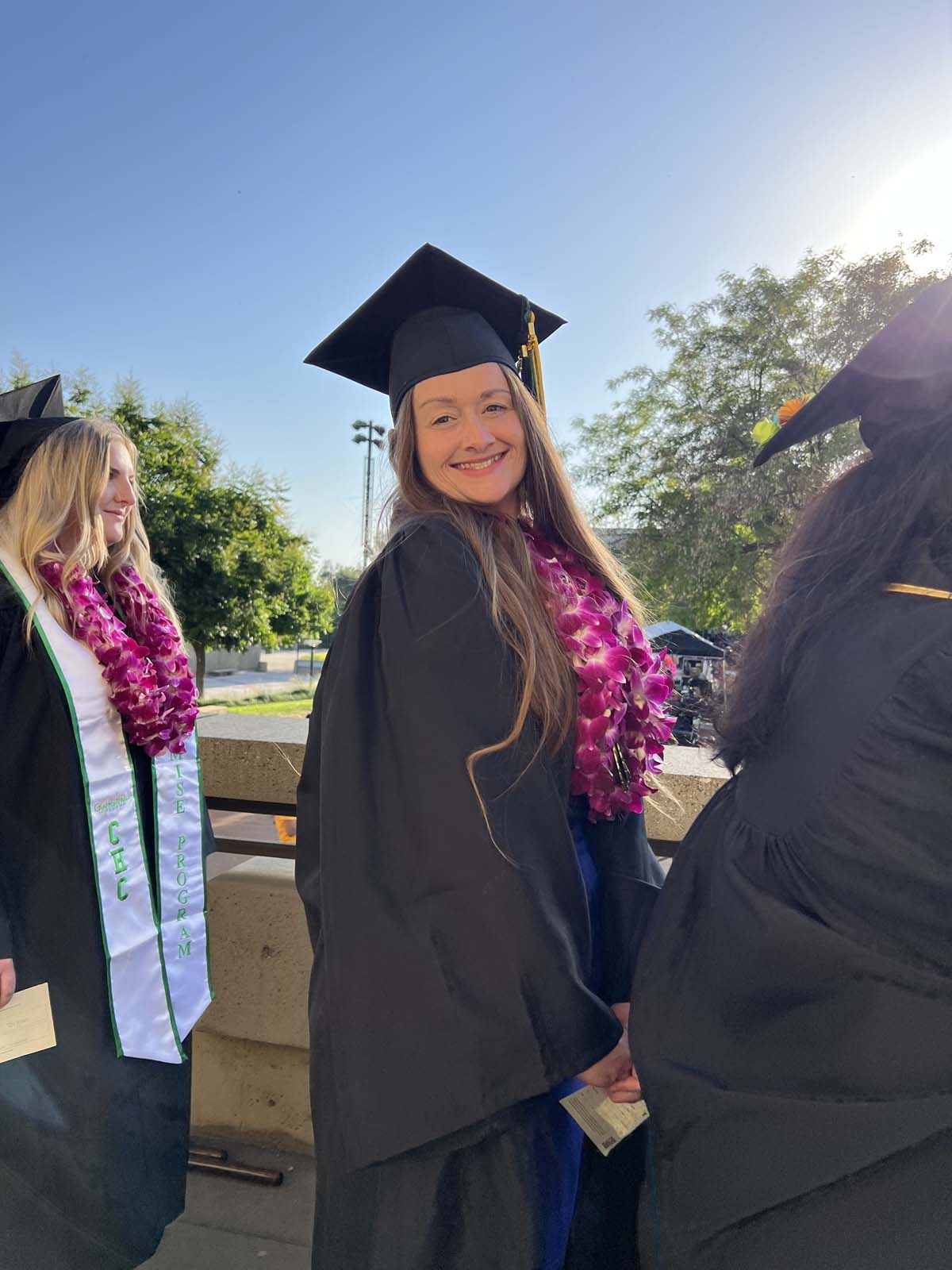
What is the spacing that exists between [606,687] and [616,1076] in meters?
0.63

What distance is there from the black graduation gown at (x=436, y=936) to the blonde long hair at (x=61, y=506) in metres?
1.06

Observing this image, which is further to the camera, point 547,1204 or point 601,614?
point 601,614

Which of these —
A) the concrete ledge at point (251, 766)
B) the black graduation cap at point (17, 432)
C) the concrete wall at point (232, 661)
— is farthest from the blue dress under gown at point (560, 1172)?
the concrete wall at point (232, 661)

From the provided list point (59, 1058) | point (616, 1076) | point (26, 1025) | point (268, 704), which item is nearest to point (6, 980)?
point (26, 1025)

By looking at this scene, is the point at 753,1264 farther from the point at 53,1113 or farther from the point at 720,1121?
the point at 53,1113

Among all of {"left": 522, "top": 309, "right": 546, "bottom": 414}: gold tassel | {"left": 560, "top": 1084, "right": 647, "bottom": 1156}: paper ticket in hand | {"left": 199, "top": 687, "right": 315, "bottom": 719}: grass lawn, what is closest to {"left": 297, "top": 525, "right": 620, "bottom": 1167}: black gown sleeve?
{"left": 560, "top": 1084, "right": 647, "bottom": 1156}: paper ticket in hand

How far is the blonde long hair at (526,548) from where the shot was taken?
1.43m

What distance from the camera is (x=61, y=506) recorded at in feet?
7.11

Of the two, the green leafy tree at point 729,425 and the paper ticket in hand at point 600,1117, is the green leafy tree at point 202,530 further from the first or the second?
the paper ticket in hand at point 600,1117

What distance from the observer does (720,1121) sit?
109 centimetres

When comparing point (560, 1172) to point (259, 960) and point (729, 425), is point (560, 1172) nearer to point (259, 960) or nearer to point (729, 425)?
point (259, 960)

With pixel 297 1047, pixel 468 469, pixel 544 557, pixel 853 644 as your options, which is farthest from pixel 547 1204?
pixel 297 1047

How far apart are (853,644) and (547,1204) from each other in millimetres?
1004

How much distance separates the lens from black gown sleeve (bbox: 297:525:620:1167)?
4.15ft
